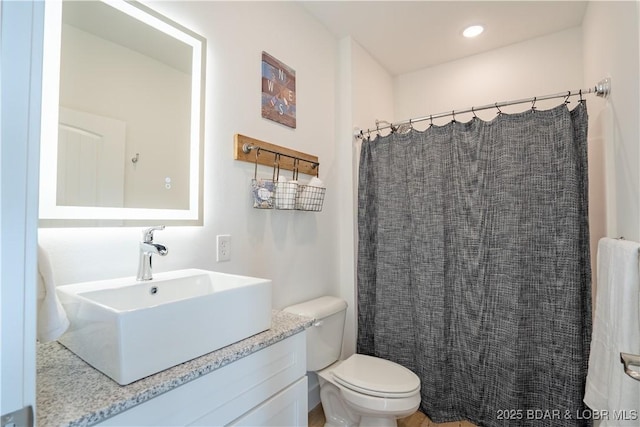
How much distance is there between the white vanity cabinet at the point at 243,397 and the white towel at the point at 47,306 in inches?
9.0

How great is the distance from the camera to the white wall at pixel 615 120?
3.68ft

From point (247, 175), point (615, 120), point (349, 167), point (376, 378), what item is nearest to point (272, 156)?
point (247, 175)

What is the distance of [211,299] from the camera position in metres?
0.87

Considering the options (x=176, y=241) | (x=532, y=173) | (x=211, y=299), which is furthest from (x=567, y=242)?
(x=176, y=241)

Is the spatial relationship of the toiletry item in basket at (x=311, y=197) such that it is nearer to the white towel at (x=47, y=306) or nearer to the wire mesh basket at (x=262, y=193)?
the wire mesh basket at (x=262, y=193)

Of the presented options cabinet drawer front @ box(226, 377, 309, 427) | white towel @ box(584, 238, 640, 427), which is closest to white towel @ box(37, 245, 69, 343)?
cabinet drawer front @ box(226, 377, 309, 427)

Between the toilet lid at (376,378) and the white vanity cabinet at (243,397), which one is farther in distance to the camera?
the toilet lid at (376,378)

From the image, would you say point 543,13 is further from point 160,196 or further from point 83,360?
point 83,360

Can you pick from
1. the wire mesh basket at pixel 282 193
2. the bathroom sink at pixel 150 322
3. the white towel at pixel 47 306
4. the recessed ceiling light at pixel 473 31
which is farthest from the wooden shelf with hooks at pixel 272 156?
the recessed ceiling light at pixel 473 31

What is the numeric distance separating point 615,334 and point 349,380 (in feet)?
3.53

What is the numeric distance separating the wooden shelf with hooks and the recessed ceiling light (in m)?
1.39

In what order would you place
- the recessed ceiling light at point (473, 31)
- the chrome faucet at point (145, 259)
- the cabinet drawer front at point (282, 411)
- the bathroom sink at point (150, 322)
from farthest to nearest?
the recessed ceiling light at point (473, 31) → the chrome faucet at point (145, 259) → the cabinet drawer front at point (282, 411) → the bathroom sink at point (150, 322)

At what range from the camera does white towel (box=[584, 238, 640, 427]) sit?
3.04ft

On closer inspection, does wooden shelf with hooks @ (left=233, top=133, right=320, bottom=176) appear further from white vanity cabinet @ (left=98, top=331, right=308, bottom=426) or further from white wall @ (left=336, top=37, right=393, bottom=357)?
white vanity cabinet @ (left=98, top=331, right=308, bottom=426)
